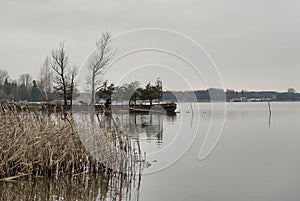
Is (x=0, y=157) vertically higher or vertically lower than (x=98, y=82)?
lower

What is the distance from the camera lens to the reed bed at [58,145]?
9.01m

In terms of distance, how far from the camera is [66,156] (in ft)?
31.3

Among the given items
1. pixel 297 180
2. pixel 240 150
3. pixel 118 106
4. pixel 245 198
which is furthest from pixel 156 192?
pixel 240 150

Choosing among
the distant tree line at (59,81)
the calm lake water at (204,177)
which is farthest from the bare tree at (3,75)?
the calm lake water at (204,177)

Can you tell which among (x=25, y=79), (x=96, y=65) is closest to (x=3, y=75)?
(x=25, y=79)

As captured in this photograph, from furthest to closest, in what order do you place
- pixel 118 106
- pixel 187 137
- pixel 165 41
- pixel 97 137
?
pixel 187 137, pixel 118 106, pixel 165 41, pixel 97 137

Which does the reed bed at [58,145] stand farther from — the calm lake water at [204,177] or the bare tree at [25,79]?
the bare tree at [25,79]

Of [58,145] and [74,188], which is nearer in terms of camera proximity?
[74,188]

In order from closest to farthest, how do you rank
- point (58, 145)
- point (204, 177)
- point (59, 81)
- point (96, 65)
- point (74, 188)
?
point (74, 188)
point (58, 145)
point (204, 177)
point (96, 65)
point (59, 81)

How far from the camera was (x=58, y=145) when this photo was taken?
369 inches

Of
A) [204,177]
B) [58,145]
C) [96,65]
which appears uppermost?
[96,65]

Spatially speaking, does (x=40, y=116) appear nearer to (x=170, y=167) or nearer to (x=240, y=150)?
(x=170, y=167)

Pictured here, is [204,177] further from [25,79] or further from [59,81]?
[25,79]

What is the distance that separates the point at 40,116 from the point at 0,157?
154cm
